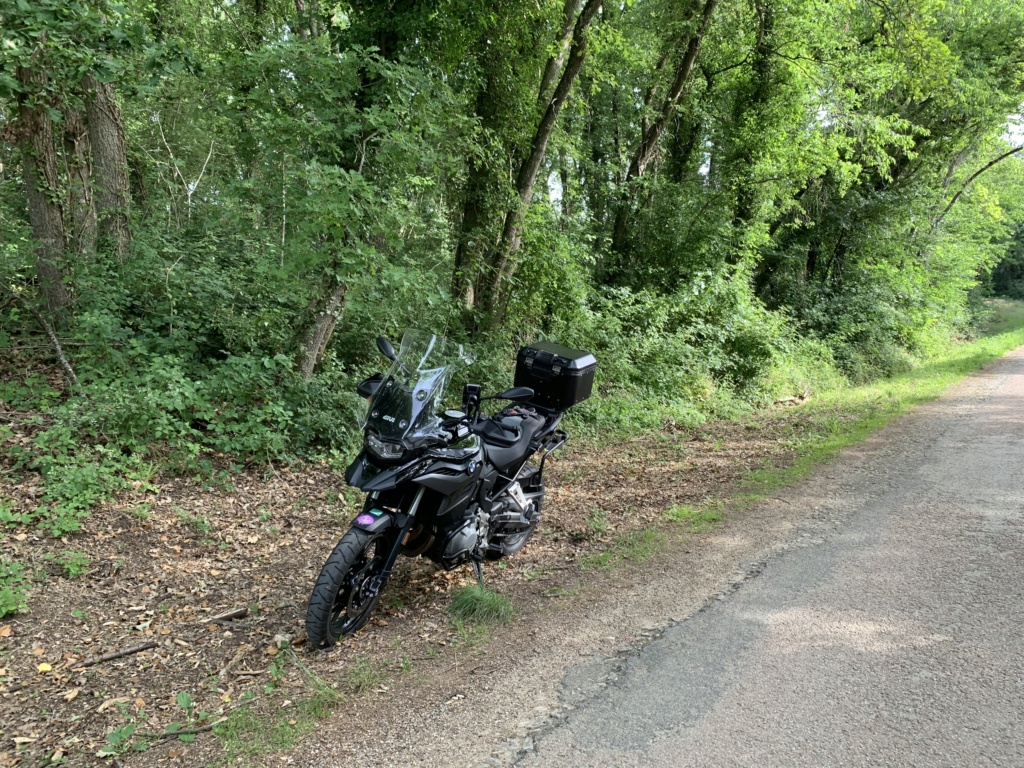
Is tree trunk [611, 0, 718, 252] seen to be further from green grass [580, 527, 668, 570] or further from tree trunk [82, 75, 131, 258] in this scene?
green grass [580, 527, 668, 570]

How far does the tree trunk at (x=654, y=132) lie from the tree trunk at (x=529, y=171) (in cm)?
434

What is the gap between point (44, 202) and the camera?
6.86 metres

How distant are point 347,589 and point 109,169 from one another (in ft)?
22.9

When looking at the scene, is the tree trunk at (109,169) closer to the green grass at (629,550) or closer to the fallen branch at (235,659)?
the fallen branch at (235,659)

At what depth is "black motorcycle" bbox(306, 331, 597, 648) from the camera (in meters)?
3.53

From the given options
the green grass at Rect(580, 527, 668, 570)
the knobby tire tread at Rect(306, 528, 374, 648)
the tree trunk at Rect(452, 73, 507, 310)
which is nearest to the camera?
the knobby tire tread at Rect(306, 528, 374, 648)

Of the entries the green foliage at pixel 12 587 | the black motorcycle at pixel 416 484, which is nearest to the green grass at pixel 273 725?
the black motorcycle at pixel 416 484

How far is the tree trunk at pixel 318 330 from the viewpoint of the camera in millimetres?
7191

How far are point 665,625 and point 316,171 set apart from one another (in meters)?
4.65

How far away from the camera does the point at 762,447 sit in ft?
26.3

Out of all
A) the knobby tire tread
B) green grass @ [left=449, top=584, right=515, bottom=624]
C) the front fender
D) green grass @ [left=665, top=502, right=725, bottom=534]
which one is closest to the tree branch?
green grass @ [left=665, top=502, right=725, bottom=534]

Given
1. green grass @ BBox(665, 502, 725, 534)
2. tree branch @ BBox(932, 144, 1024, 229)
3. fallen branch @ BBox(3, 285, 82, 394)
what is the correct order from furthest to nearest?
1. tree branch @ BBox(932, 144, 1024, 229)
2. fallen branch @ BBox(3, 285, 82, 394)
3. green grass @ BBox(665, 502, 725, 534)

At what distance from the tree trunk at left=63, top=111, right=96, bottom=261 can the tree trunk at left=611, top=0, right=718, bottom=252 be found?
947 cm

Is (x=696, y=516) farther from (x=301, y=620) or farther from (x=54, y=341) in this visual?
(x=54, y=341)
